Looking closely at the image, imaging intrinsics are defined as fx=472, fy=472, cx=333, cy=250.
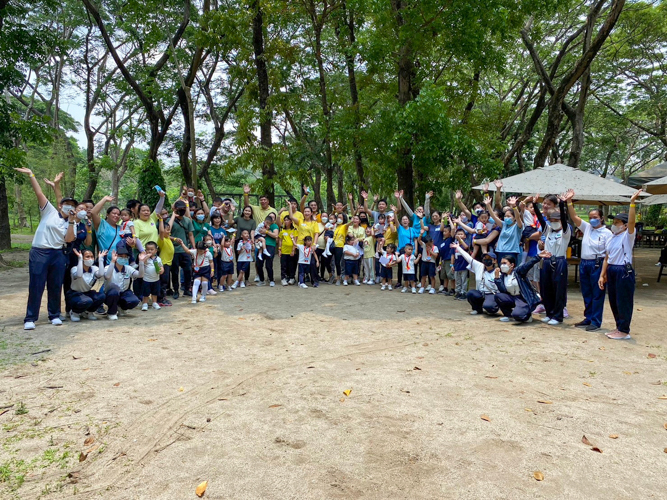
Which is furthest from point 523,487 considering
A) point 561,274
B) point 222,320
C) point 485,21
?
point 485,21

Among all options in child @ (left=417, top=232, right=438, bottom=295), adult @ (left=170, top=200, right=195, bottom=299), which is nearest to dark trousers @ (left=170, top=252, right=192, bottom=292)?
adult @ (left=170, top=200, right=195, bottom=299)

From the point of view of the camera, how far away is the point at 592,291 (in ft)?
23.2

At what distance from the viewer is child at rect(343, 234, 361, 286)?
1076 centimetres

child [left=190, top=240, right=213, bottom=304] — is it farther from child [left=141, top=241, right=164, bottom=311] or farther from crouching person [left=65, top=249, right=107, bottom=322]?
crouching person [left=65, top=249, right=107, bottom=322]

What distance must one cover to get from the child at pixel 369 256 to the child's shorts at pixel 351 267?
28 cm

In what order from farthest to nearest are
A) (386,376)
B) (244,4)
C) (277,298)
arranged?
(244,4) < (277,298) < (386,376)

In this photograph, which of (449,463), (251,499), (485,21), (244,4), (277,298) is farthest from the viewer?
(244,4)

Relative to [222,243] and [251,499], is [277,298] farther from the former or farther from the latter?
[251,499]

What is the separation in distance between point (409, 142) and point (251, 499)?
33.0ft

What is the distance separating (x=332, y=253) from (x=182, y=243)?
142 inches

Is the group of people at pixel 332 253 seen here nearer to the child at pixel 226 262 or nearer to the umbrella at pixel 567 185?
the child at pixel 226 262

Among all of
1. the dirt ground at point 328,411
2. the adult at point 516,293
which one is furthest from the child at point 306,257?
the adult at point 516,293

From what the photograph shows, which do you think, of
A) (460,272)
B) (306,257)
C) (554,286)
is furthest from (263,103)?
(554,286)

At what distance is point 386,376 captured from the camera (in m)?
4.93
